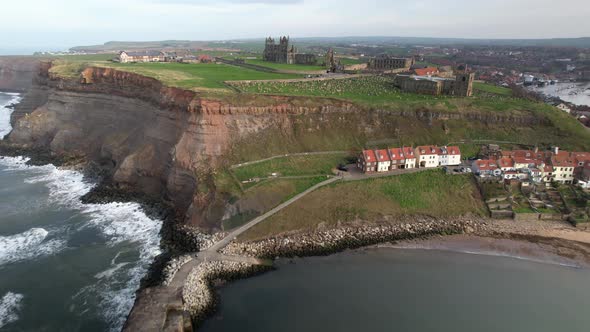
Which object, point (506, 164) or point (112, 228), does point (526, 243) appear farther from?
point (112, 228)

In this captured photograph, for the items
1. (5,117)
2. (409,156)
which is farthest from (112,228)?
(5,117)

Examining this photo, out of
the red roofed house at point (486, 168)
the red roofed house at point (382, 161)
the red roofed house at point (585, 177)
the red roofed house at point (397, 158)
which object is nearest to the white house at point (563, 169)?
the red roofed house at point (585, 177)

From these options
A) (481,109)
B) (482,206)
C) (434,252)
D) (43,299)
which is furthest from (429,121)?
(43,299)

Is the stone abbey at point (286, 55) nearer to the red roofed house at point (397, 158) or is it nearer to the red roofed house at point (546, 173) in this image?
the red roofed house at point (397, 158)

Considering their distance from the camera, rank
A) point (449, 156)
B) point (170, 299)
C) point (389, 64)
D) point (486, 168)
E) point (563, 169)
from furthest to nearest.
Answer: point (389, 64)
point (449, 156)
point (486, 168)
point (563, 169)
point (170, 299)

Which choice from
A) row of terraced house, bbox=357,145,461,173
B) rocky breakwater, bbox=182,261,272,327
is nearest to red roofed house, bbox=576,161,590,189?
row of terraced house, bbox=357,145,461,173

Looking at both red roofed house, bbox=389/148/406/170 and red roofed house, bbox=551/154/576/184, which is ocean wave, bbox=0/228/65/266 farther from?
red roofed house, bbox=551/154/576/184
